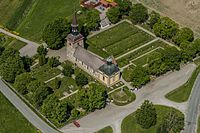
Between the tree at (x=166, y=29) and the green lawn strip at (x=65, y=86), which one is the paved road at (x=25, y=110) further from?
the tree at (x=166, y=29)

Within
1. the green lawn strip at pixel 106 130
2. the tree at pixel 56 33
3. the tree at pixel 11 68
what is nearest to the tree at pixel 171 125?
the green lawn strip at pixel 106 130

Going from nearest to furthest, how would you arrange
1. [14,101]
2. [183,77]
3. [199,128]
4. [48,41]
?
[199,128]
[14,101]
[183,77]
[48,41]

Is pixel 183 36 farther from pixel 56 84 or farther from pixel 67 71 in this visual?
pixel 56 84

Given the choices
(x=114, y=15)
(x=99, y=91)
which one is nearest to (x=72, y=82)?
(x=99, y=91)

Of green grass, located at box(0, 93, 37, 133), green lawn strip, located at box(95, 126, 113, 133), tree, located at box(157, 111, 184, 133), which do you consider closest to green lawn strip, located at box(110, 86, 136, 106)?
green lawn strip, located at box(95, 126, 113, 133)

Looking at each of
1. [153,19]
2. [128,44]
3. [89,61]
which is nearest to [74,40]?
[89,61]

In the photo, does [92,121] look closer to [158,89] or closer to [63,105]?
[63,105]
